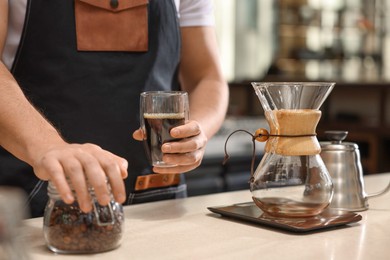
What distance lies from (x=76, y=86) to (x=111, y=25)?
0.62 feet

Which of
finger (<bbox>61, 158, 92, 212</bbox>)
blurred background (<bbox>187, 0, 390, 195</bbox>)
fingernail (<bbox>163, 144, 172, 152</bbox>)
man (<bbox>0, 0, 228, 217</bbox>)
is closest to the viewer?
finger (<bbox>61, 158, 92, 212</bbox>)

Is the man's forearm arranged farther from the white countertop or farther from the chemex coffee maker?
the chemex coffee maker

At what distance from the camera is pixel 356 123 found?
5727 mm

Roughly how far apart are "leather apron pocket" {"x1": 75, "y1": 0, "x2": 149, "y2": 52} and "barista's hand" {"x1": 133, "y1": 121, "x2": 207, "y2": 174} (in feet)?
1.23

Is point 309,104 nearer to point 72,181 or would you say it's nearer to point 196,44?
point 72,181

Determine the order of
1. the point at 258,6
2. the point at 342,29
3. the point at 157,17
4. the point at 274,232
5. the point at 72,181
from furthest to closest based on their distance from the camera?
the point at 342,29 → the point at 258,6 → the point at 157,17 → the point at 274,232 → the point at 72,181

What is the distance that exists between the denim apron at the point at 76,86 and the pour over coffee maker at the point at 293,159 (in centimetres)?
53

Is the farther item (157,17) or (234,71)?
(234,71)

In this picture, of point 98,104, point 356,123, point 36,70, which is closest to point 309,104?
point 98,104

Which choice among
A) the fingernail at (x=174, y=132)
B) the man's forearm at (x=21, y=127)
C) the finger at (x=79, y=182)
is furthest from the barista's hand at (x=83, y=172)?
the fingernail at (x=174, y=132)

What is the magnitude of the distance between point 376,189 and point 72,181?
993 mm

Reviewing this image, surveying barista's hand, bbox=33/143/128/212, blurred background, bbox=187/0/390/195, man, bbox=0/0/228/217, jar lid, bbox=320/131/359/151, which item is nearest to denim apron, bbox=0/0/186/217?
man, bbox=0/0/228/217

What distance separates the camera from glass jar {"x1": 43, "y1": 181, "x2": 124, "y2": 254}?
996mm

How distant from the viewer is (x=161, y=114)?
1316 millimetres
